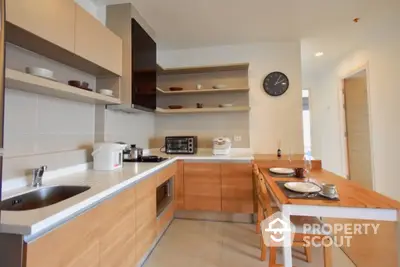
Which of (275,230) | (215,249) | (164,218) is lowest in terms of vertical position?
(215,249)

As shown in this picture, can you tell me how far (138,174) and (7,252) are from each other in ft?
3.04

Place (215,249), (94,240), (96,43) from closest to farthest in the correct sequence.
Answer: (94,240), (96,43), (215,249)

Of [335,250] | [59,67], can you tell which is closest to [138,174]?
[59,67]

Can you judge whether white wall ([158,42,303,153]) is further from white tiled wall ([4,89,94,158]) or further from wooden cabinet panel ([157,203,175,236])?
white tiled wall ([4,89,94,158])

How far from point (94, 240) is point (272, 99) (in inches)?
118

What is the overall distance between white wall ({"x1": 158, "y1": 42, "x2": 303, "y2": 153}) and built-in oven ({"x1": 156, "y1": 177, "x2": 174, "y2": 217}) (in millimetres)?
1479

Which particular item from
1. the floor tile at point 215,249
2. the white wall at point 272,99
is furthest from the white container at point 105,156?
the white wall at point 272,99

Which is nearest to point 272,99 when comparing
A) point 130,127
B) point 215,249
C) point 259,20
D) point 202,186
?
point 259,20

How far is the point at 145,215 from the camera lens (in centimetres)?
184

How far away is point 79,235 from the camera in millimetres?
1055

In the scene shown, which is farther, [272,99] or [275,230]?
[272,99]

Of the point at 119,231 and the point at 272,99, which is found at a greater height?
the point at 272,99

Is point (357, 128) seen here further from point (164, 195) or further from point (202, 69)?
point (164, 195)

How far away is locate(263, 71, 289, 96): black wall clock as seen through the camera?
10.9 feet
